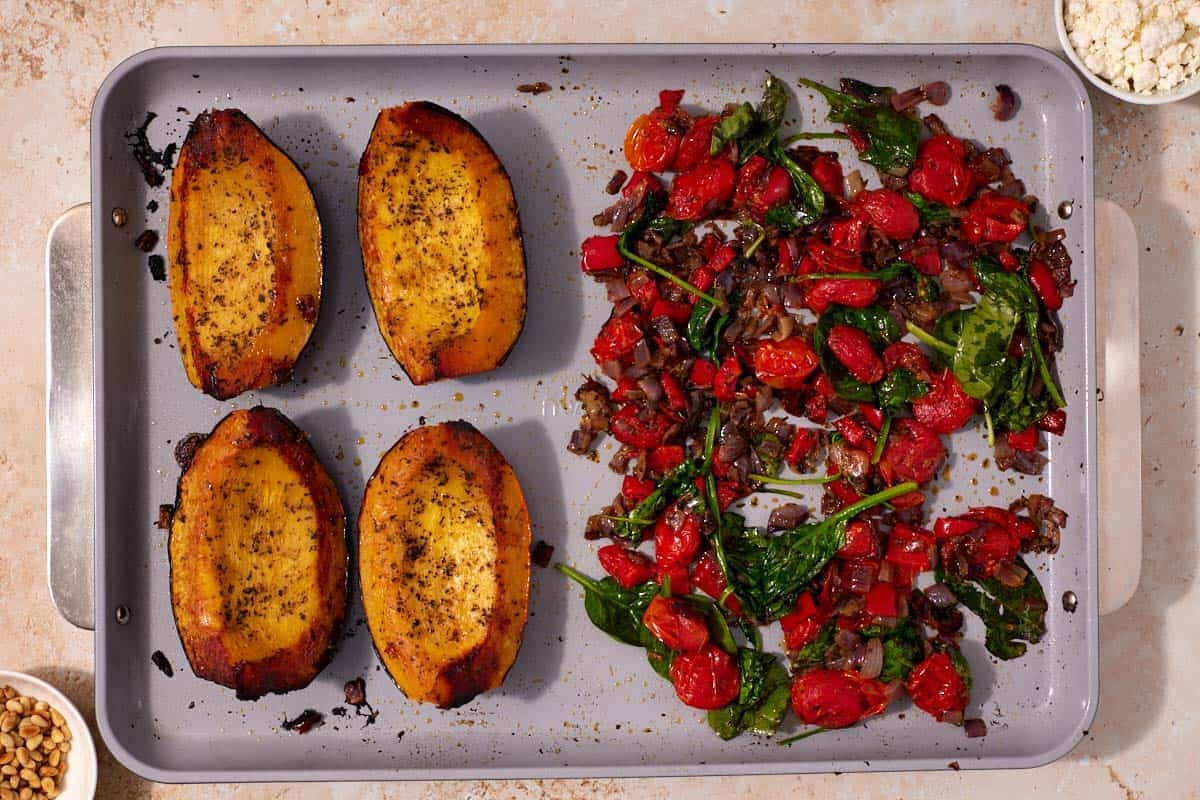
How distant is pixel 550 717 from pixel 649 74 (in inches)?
57.8

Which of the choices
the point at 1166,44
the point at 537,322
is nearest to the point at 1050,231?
the point at 1166,44

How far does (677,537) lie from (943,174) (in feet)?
3.26

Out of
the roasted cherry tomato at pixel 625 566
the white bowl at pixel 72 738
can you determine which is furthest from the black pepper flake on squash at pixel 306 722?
the roasted cherry tomato at pixel 625 566

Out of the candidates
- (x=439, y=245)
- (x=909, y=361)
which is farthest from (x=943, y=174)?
(x=439, y=245)

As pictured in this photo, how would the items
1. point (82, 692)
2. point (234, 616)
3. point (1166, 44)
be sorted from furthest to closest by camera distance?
point (82, 692)
point (1166, 44)
point (234, 616)

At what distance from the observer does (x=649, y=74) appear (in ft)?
6.68

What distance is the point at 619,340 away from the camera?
1990 mm

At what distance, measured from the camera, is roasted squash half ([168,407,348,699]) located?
1848mm

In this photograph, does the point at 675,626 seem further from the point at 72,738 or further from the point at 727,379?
the point at 72,738

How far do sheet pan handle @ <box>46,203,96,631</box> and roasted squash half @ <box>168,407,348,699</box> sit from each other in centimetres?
37

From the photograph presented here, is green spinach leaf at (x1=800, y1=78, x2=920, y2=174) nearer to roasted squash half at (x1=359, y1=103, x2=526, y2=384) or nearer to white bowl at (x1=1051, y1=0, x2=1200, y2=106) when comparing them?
white bowl at (x1=1051, y1=0, x2=1200, y2=106)

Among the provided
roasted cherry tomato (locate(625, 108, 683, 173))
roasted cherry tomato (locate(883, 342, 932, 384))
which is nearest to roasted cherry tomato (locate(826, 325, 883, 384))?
roasted cherry tomato (locate(883, 342, 932, 384))

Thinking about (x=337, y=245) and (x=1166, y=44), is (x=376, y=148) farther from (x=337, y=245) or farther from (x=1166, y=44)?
(x=1166, y=44)

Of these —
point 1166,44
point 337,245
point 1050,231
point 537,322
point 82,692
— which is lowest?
point 82,692
